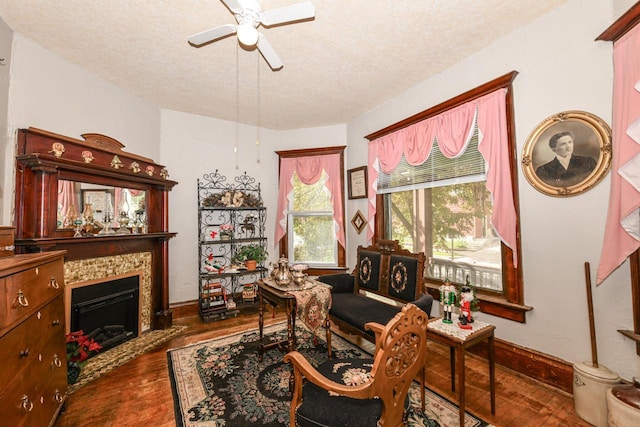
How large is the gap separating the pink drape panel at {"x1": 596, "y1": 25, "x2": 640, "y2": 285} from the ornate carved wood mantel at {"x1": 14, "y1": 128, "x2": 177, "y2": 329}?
4.46 meters

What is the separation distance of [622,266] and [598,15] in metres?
1.88

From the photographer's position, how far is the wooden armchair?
1.21 metres

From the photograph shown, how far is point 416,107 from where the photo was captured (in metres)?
3.46

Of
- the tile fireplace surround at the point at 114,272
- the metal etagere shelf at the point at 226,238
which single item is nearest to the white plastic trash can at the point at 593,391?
the metal etagere shelf at the point at 226,238

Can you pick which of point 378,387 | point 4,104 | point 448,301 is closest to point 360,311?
point 448,301

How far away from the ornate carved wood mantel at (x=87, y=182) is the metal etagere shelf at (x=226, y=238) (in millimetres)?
603

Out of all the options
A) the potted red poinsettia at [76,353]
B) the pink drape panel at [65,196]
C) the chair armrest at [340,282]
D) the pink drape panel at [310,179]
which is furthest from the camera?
the pink drape panel at [310,179]

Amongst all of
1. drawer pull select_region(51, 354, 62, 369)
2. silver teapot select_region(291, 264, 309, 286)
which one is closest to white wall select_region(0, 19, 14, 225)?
drawer pull select_region(51, 354, 62, 369)

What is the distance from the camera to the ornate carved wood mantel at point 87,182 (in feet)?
7.89

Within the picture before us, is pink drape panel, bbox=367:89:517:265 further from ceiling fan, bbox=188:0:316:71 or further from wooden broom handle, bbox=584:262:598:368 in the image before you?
ceiling fan, bbox=188:0:316:71

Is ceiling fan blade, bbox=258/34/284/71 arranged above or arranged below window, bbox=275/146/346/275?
above

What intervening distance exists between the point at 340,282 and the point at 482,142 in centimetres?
223

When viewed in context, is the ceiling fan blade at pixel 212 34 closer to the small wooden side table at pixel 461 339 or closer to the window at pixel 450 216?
the window at pixel 450 216

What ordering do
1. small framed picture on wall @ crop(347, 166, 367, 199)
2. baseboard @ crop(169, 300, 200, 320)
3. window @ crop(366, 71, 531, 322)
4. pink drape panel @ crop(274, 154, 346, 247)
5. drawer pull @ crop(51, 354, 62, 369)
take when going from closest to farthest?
drawer pull @ crop(51, 354, 62, 369)
window @ crop(366, 71, 531, 322)
baseboard @ crop(169, 300, 200, 320)
small framed picture on wall @ crop(347, 166, 367, 199)
pink drape panel @ crop(274, 154, 346, 247)
